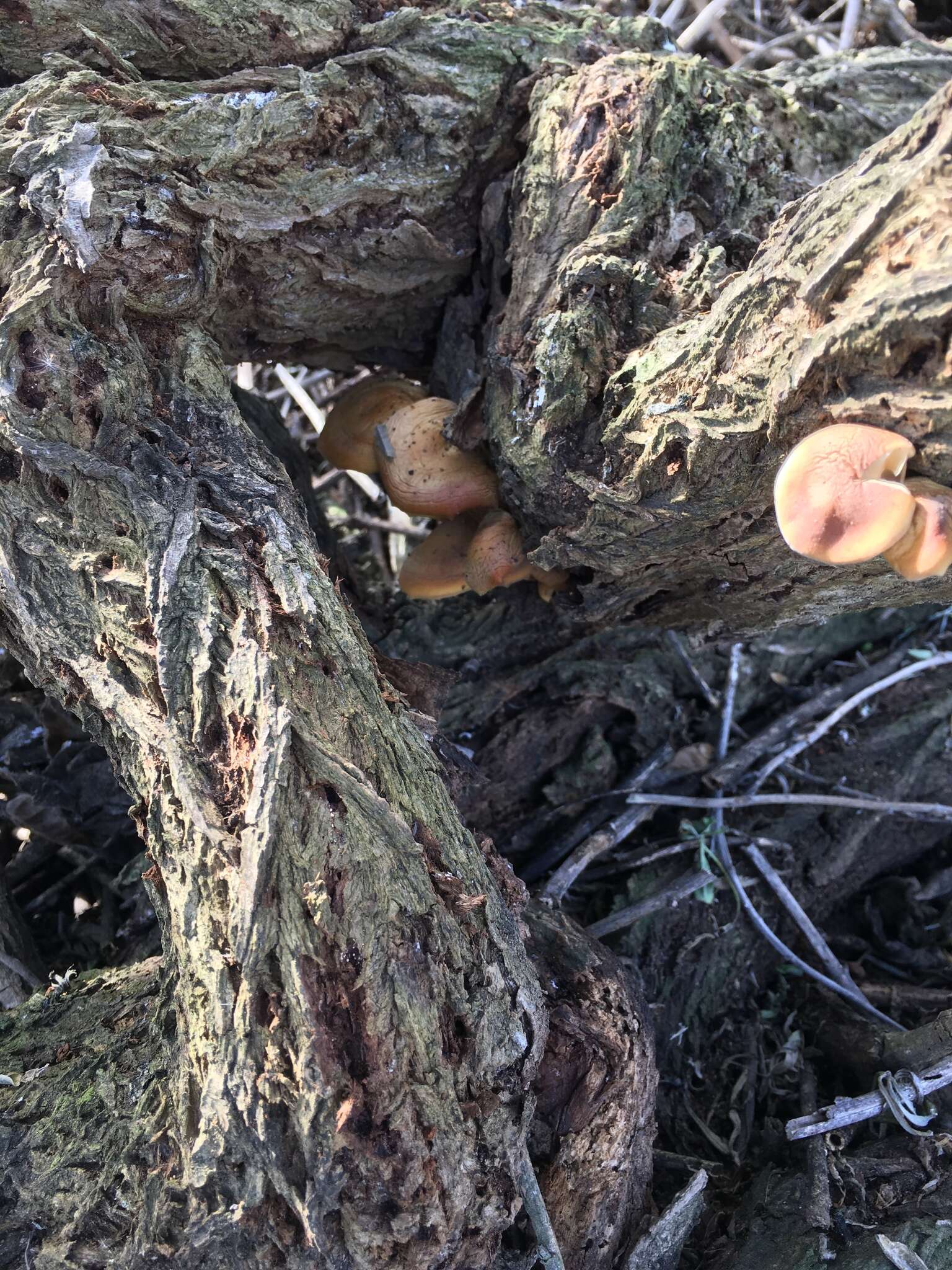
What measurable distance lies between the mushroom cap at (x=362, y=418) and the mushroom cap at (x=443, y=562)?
0.38 meters

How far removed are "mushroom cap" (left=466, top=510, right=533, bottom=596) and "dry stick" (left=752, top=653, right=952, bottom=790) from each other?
131 cm

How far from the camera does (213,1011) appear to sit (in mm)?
1796

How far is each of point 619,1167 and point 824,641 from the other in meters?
2.42

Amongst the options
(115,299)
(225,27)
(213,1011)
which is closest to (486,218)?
(225,27)

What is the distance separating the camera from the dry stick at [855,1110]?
2510mm

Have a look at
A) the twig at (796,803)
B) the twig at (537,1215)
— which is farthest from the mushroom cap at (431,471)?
the twig at (537,1215)

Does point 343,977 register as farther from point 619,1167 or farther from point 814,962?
point 814,962

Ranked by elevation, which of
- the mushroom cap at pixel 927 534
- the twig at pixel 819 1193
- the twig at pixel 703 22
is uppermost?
the twig at pixel 703 22

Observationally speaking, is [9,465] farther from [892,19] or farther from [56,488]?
[892,19]

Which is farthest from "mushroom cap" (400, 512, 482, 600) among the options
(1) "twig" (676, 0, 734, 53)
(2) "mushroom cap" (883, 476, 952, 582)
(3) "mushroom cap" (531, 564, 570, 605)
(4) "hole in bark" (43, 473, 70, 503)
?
(1) "twig" (676, 0, 734, 53)

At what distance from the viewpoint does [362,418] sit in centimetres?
335

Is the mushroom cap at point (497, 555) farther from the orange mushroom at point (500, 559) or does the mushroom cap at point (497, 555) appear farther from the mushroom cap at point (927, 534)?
the mushroom cap at point (927, 534)

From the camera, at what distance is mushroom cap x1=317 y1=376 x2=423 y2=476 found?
3.33 meters

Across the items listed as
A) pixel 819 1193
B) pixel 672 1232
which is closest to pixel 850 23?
pixel 819 1193
